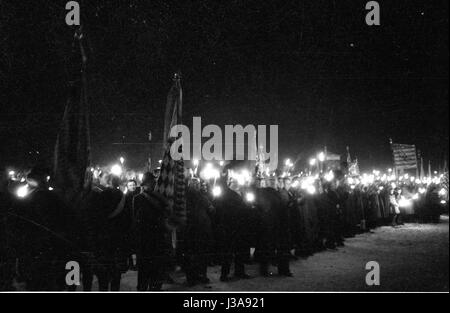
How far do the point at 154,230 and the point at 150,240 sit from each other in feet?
0.61

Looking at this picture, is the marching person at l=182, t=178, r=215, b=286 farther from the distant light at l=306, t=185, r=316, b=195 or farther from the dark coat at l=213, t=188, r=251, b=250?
the distant light at l=306, t=185, r=316, b=195

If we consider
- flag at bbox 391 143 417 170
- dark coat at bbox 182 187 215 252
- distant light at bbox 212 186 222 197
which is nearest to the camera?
dark coat at bbox 182 187 215 252

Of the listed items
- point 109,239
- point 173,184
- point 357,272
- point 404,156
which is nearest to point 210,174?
point 357,272

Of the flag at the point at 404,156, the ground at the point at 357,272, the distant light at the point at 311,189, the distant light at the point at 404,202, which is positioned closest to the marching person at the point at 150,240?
the ground at the point at 357,272

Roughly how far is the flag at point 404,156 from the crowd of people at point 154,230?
11.9m

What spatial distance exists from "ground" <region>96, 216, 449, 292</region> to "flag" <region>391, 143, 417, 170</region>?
40.5 feet

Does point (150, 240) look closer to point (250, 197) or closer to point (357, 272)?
point (250, 197)

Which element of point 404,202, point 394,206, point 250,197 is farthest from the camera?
point 404,202

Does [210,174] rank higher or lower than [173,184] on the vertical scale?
higher

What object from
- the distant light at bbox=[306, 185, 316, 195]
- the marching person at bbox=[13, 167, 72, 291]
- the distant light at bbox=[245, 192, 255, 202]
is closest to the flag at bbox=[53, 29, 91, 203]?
the marching person at bbox=[13, 167, 72, 291]

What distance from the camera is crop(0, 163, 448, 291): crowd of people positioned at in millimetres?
6031

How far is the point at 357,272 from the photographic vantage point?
10.4 metres

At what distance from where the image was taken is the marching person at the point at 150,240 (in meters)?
7.42

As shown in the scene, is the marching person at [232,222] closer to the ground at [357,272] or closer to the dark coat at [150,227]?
the ground at [357,272]
